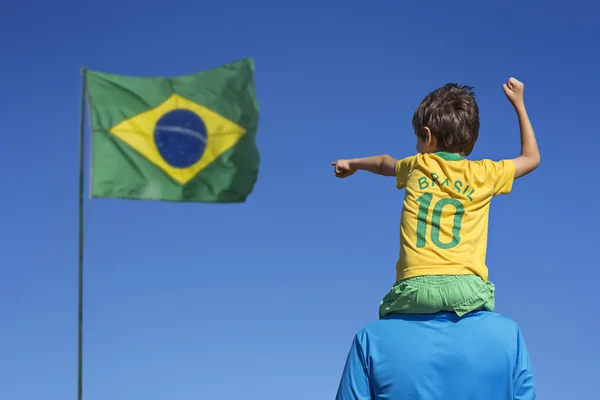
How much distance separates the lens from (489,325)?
588 cm

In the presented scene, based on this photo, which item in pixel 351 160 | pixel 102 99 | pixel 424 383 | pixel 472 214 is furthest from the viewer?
pixel 102 99

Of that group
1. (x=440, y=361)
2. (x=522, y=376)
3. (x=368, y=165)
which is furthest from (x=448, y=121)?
(x=522, y=376)

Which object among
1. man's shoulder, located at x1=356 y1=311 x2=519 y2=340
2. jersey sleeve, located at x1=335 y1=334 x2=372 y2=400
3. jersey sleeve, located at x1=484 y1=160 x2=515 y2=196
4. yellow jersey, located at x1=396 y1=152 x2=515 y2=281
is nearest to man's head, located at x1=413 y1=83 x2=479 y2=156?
yellow jersey, located at x1=396 y1=152 x2=515 y2=281

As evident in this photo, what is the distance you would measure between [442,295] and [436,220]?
0.55 metres

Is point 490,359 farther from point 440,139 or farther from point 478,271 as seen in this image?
point 440,139

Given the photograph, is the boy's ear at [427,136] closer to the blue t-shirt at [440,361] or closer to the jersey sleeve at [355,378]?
the blue t-shirt at [440,361]

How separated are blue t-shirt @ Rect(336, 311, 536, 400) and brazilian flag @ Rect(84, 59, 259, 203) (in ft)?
19.6

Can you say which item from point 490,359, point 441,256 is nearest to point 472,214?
point 441,256

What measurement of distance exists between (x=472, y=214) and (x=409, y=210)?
0.43 m

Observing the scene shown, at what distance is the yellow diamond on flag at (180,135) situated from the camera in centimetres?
1174

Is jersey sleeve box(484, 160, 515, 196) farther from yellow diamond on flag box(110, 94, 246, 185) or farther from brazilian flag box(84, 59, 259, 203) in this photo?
yellow diamond on flag box(110, 94, 246, 185)

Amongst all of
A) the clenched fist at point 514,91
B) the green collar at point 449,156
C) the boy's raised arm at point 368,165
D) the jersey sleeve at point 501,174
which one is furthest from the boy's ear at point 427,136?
the clenched fist at point 514,91

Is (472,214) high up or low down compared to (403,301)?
up

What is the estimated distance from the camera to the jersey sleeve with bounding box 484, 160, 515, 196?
626 cm
